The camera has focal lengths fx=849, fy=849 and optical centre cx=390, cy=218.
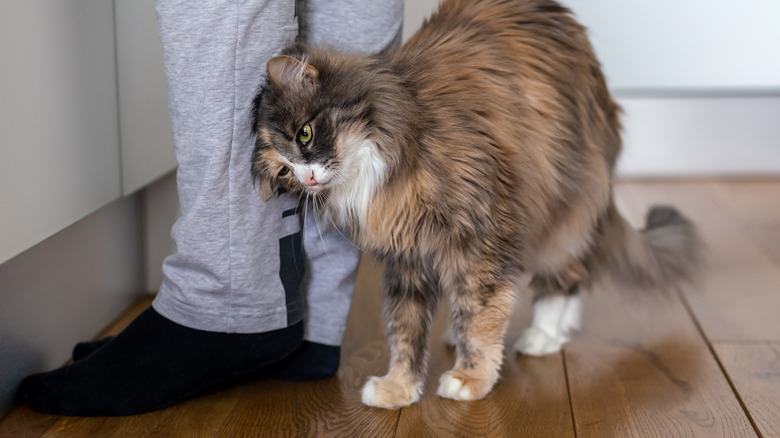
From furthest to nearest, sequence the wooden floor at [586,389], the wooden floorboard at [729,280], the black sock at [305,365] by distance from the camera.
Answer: the wooden floorboard at [729,280] < the black sock at [305,365] < the wooden floor at [586,389]

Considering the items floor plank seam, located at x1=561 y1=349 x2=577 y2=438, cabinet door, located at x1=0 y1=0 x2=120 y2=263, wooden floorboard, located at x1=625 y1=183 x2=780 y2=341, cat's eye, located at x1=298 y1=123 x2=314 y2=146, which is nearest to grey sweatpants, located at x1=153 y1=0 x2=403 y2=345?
cat's eye, located at x1=298 y1=123 x2=314 y2=146

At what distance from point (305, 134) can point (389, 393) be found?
0.48m

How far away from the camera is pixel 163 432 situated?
1364 mm

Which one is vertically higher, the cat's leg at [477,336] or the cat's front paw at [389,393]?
the cat's leg at [477,336]

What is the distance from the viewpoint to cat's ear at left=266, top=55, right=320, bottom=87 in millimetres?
1290

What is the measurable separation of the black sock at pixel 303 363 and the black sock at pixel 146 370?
0.11 m

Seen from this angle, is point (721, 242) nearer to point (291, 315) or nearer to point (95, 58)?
point (291, 315)

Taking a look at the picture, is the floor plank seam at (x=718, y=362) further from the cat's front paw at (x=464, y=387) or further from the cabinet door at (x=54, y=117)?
the cabinet door at (x=54, y=117)

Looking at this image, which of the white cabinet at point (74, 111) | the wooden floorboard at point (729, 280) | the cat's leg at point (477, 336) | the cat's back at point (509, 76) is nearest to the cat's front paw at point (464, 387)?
the cat's leg at point (477, 336)

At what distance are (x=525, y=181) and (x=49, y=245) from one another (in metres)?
0.88

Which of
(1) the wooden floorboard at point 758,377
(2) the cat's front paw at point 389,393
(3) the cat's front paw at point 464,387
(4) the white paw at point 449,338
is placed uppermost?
(1) the wooden floorboard at point 758,377

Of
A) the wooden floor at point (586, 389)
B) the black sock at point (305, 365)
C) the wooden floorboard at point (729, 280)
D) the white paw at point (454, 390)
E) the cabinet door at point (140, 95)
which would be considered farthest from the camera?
the wooden floorboard at point (729, 280)

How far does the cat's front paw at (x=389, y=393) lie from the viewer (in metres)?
1.48

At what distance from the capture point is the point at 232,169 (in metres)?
1.37
